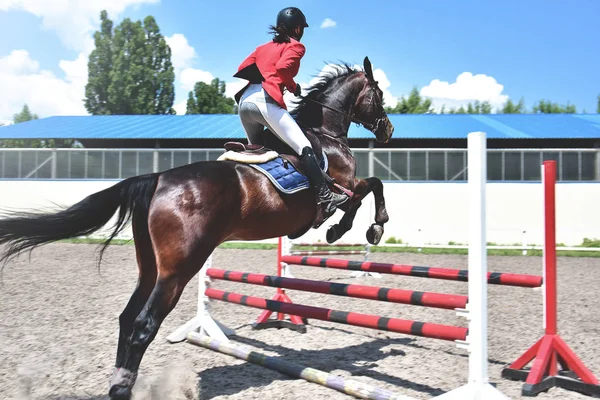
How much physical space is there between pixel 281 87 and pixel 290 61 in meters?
0.20

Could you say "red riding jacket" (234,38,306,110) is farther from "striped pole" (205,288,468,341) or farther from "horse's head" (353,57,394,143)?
"striped pole" (205,288,468,341)

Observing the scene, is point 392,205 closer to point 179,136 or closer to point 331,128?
point 179,136

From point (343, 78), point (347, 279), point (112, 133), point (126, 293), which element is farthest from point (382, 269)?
point (112, 133)

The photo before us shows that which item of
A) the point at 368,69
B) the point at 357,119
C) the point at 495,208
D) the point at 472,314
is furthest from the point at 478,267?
the point at 495,208

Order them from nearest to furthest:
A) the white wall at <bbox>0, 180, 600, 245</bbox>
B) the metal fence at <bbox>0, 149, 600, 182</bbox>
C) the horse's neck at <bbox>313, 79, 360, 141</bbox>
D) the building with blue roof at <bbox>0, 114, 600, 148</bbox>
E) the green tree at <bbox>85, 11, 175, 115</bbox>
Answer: the horse's neck at <bbox>313, 79, 360, 141</bbox> < the white wall at <bbox>0, 180, 600, 245</bbox> < the metal fence at <bbox>0, 149, 600, 182</bbox> < the building with blue roof at <bbox>0, 114, 600, 148</bbox> < the green tree at <bbox>85, 11, 175, 115</bbox>

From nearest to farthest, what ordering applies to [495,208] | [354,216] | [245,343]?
1. [354,216]
2. [245,343]
3. [495,208]

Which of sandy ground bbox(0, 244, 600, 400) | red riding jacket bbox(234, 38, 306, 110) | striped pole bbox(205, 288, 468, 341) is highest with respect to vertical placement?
red riding jacket bbox(234, 38, 306, 110)

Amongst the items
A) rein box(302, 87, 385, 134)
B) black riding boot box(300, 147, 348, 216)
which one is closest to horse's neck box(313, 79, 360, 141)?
rein box(302, 87, 385, 134)

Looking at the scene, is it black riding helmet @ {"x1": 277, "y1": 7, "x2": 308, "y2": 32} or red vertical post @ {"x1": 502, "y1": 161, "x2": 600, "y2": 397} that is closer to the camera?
red vertical post @ {"x1": 502, "y1": 161, "x2": 600, "y2": 397}

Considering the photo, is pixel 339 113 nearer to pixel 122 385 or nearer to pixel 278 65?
pixel 278 65

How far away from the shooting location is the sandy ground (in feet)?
11.0

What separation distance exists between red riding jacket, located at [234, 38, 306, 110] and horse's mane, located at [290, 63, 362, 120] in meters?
0.63

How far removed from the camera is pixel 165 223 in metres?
3.02

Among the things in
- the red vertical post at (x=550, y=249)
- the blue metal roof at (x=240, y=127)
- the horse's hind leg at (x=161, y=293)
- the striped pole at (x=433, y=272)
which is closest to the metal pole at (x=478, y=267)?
the striped pole at (x=433, y=272)
